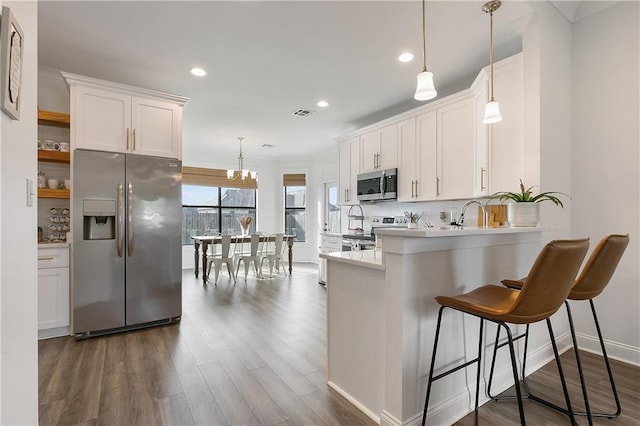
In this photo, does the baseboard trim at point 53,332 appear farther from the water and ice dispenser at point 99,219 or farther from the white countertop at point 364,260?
the white countertop at point 364,260

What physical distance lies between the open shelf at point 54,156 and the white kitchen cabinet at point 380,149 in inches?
145

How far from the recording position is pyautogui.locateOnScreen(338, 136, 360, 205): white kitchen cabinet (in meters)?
5.02

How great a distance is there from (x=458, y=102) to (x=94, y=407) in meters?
4.10

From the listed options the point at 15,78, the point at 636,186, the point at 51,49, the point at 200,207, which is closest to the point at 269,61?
the point at 51,49

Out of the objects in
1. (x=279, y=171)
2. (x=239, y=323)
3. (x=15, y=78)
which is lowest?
(x=239, y=323)

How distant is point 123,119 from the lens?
322cm

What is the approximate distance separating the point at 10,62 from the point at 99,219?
2.45m

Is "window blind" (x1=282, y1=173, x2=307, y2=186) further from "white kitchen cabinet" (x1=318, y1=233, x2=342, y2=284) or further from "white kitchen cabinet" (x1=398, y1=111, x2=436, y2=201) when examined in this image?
"white kitchen cabinet" (x1=398, y1=111, x2=436, y2=201)

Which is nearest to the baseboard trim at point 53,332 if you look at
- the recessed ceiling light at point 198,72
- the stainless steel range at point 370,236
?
the recessed ceiling light at point 198,72

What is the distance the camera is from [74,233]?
2.94m

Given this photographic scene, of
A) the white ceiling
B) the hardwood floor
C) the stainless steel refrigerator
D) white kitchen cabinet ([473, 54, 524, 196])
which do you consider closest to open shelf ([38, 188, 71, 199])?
the stainless steel refrigerator

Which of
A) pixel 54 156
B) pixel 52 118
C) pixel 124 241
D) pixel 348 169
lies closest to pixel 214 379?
pixel 124 241

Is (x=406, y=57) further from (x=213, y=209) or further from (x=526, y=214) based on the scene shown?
(x=213, y=209)

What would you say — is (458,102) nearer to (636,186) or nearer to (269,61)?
(636,186)
